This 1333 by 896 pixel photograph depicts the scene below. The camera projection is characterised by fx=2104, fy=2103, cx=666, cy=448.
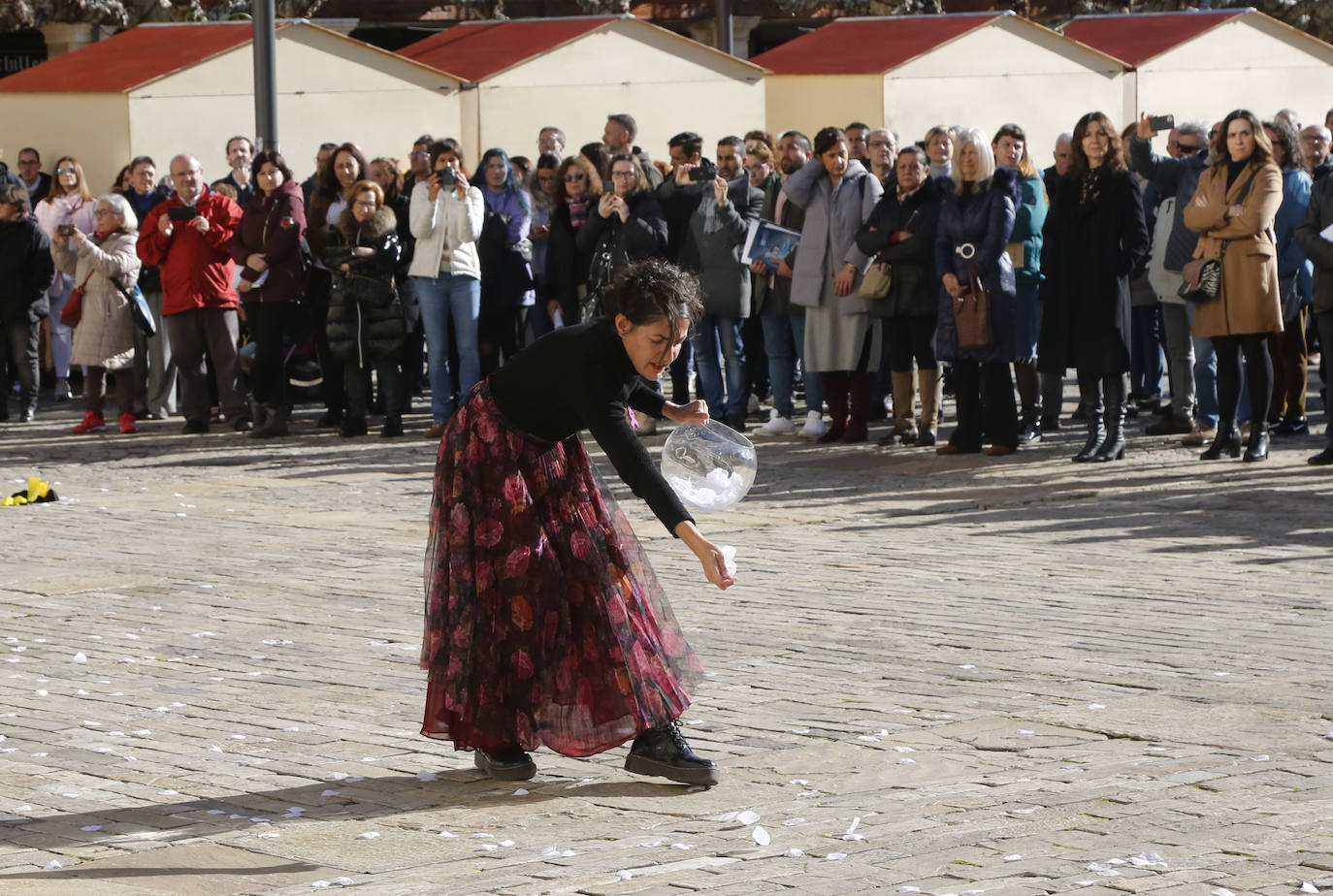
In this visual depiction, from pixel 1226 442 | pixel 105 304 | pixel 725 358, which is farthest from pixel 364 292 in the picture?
pixel 1226 442

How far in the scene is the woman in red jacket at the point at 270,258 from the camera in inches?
601

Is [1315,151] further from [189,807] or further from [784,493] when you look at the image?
[189,807]

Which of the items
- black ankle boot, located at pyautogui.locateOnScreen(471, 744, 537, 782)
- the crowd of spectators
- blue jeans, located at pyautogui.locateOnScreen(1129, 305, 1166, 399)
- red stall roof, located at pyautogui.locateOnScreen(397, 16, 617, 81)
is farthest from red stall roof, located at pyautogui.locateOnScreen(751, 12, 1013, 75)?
black ankle boot, located at pyautogui.locateOnScreen(471, 744, 537, 782)

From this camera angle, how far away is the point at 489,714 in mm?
6031

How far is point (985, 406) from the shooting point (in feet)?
44.9

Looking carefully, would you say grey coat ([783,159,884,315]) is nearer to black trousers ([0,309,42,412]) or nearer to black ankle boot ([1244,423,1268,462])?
black ankle boot ([1244,423,1268,462])

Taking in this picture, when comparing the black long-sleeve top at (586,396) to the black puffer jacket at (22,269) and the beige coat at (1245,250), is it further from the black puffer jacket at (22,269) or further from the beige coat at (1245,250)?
the black puffer jacket at (22,269)

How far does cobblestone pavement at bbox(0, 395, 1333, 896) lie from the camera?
17.1 feet

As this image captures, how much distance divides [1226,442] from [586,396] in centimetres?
812

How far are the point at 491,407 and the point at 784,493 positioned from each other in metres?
6.30

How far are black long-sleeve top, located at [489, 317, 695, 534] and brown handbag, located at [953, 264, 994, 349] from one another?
717 centimetres

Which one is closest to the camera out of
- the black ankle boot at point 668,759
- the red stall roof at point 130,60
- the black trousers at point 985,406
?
the black ankle boot at point 668,759

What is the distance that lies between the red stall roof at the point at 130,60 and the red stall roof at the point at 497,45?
229 centimetres

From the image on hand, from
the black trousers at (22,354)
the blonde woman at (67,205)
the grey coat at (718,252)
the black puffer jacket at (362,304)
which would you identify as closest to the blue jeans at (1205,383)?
the grey coat at (718,252)
